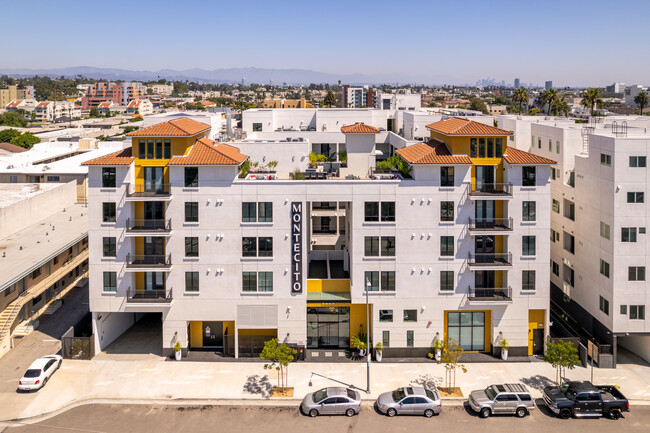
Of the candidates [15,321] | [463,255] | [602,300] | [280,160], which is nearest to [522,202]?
[463,255]

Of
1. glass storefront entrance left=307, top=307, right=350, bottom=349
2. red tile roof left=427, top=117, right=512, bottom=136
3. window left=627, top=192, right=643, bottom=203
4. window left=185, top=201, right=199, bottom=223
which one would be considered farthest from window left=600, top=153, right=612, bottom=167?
window left=185, top=201, right=199, bottom=223

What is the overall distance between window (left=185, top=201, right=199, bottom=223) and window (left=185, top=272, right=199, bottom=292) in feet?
14.4

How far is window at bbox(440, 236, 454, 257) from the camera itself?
4312cm

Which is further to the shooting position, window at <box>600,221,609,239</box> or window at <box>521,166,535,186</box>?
window at <box>521,166,535,186</box>

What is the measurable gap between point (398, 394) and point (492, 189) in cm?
1852

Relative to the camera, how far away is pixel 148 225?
43.2 m

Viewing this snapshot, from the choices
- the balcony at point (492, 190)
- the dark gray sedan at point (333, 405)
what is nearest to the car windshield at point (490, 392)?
the dark gray sedan at point (333, 405)

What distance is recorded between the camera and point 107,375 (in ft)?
133

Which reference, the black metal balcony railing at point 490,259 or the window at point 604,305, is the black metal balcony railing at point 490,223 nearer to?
the black metal balcony railing at point 490,259

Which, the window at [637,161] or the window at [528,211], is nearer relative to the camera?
the window at [637,161]

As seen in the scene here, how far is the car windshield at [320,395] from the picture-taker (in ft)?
116

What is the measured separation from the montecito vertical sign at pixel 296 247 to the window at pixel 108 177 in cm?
1474

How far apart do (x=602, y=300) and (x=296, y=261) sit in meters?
25.2

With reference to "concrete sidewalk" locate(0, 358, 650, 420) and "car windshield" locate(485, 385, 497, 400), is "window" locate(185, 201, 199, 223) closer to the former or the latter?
"concrete sidewalk" locate(0, 358, 650, 420)
